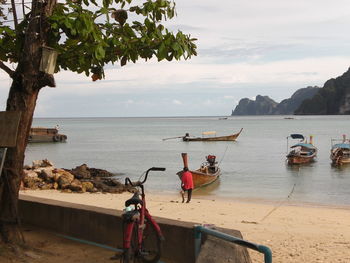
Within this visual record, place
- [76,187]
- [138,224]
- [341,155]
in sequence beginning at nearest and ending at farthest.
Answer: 1. [138,224]
2. [76,187]
3. [341,155]

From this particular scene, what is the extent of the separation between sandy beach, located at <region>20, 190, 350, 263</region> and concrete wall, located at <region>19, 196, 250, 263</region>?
2.66 metres

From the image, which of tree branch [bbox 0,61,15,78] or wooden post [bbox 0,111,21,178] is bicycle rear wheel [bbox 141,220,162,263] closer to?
wooden post [bbox 0,111,21,178]

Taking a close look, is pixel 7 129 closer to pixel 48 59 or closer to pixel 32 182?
pixel 48 59

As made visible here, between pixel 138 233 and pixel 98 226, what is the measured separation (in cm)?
152

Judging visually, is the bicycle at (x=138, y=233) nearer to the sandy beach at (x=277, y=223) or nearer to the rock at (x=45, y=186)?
the sandy beach at (x=277, y=223)

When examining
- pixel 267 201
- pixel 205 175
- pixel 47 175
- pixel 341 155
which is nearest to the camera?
pixel 267 201

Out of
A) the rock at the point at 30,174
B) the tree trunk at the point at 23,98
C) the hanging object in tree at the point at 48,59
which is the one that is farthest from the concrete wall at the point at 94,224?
the rock at the point at 30,174

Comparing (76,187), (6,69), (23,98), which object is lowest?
(76,187)

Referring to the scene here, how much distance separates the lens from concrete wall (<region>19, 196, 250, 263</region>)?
546 cm

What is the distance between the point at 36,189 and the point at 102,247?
17044 millimetres

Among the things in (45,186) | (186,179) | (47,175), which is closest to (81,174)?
(47,175)

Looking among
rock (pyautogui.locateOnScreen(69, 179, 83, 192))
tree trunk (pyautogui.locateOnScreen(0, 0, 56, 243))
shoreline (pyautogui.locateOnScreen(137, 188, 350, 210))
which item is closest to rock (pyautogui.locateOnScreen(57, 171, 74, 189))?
rock (pyautogui.locateOnScreen(69, 179, 83, 192))

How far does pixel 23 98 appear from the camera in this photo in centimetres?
579

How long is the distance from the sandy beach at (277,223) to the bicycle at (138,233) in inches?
118
